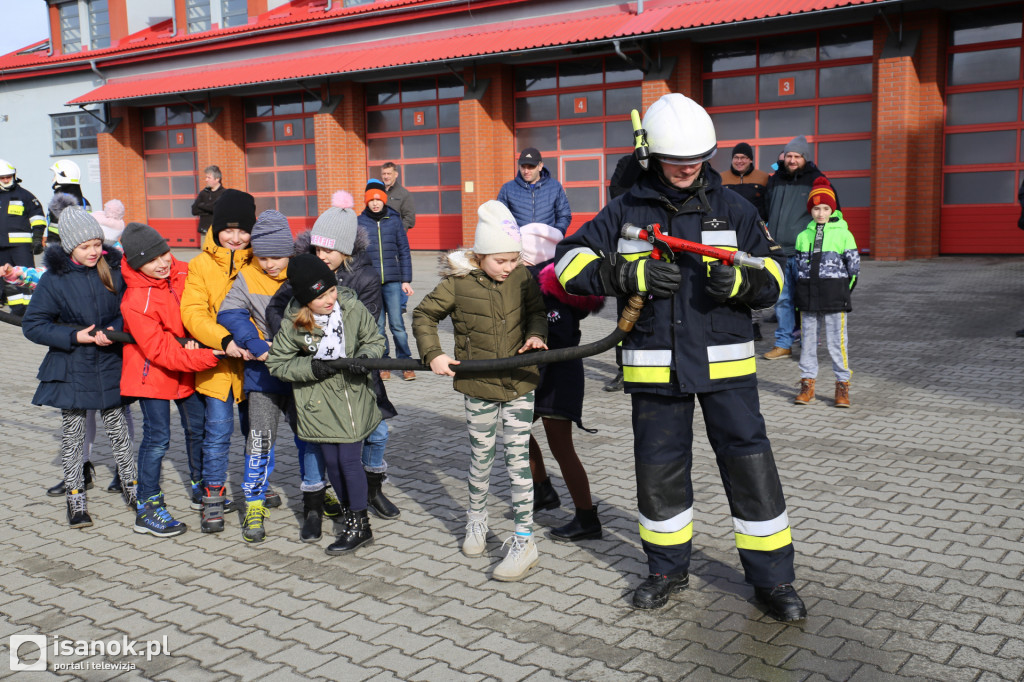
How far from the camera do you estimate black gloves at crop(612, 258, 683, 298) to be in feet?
11.5

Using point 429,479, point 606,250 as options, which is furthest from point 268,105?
point 606,250

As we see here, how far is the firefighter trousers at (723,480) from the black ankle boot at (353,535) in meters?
1.44

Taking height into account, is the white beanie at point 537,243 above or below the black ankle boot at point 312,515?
above

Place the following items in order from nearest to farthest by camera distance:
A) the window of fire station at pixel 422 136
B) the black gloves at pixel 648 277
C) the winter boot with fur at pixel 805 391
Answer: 1. the black gloves at pixel 648 277
2. the winter boot with fur at pixel 805 391
3. the window of fire station at pixel 422 136

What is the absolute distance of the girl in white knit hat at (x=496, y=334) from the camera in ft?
14.0

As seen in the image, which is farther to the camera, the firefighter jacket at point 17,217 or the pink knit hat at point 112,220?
the firefighter jacket at point 17,217

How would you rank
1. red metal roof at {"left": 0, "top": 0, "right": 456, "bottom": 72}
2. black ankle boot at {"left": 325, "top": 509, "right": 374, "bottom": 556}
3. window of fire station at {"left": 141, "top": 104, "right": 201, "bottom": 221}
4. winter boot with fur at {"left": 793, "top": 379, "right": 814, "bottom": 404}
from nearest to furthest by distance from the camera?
black ankle boot at {"left": 325, "top": 509, "right": 374, "bottom": 556} < winter boot with fur at {"left": 793, "top": 379, "right": 814, "bottom": 404} < red metal roof at {"left": 0, "top": 0, "right": 456, "bottom": 72} < window of fire station at {"left": 141, "top": 104, "right": 201, "bottom": 221}

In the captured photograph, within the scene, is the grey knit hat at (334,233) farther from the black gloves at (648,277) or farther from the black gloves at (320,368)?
the black gloves at (648,277)

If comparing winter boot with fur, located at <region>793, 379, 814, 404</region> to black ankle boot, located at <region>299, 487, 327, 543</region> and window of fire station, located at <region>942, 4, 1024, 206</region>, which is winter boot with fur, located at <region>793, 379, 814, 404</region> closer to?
black ankle boot, located at <region>299, 487, 327, 543</region>

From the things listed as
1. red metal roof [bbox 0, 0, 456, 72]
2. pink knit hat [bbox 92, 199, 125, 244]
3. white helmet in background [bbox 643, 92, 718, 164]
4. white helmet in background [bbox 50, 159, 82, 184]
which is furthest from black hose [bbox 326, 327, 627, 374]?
red metal roof [bbox 0, 0, 456, 72]

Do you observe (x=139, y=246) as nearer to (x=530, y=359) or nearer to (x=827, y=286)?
(x=530, y=359)

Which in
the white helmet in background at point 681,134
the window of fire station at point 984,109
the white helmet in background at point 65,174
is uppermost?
the window of fire station at point 984,109

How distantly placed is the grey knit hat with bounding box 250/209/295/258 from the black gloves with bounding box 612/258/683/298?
194 cm

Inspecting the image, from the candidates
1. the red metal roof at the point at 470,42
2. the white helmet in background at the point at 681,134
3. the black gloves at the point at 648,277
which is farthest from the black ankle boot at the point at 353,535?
the red metal roof at the point at 470,42
